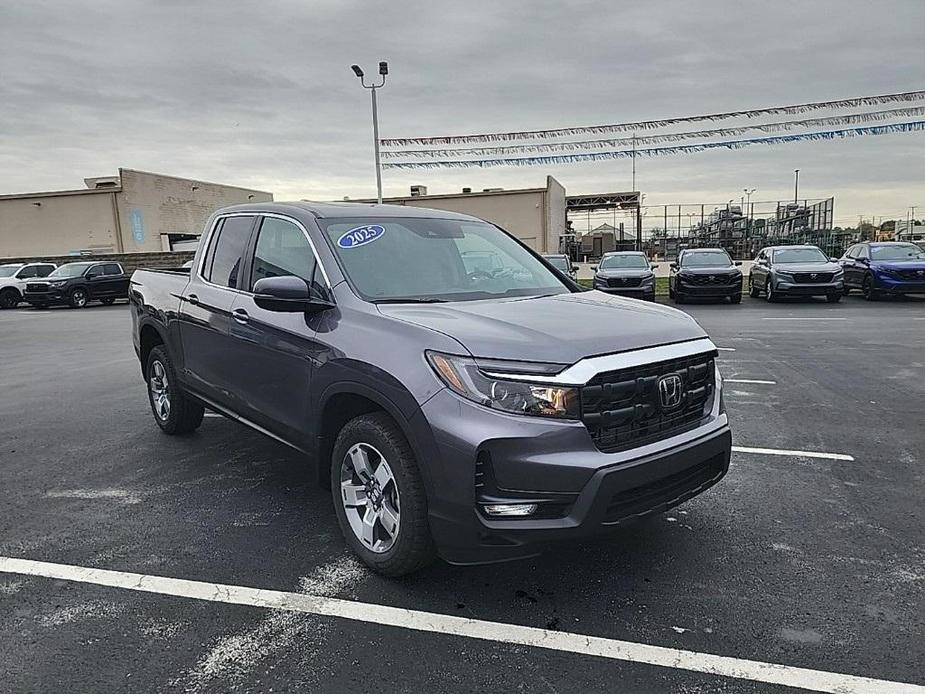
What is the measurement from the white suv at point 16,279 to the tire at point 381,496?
85.9ft

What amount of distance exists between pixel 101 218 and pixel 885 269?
35093 millimetres

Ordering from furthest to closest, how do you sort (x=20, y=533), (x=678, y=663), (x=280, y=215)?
(x=280, y=215) < (x=20, y=533) < (x=678, y=663)

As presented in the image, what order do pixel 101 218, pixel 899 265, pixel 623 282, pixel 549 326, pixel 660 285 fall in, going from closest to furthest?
pixel 549 326 < pixel 899 265 < pixel 623 282 < pixel 660 285 < pixel 101 218

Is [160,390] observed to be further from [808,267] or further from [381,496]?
[808,267]

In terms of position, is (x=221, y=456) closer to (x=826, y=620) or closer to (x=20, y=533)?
(x=20, y=533)

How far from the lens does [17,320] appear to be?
19469mm

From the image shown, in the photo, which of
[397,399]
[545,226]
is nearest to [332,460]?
[397,399]

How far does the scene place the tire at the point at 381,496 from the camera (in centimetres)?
306

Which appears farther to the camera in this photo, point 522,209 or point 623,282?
point 522,209

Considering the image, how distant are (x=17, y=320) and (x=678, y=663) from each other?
71.1ft

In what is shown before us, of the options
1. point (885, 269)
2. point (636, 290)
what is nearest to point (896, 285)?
point (885, 269)

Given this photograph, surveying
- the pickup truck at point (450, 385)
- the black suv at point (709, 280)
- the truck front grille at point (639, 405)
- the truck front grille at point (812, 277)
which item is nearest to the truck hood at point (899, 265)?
the truck front grille at point (812, 277)

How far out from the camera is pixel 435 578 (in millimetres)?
3367

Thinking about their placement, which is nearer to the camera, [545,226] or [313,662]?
[313,662]
